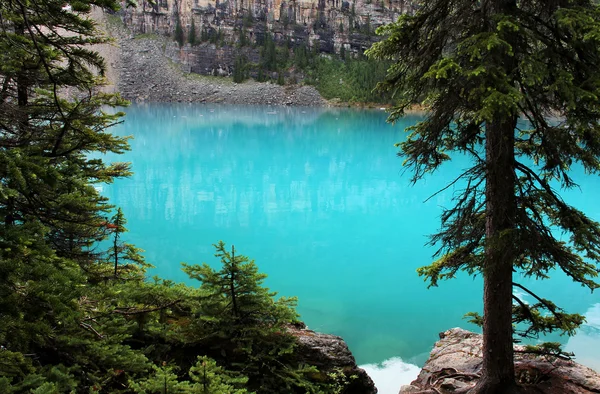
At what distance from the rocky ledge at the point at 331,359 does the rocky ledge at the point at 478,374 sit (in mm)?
870

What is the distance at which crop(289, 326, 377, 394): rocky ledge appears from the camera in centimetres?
495

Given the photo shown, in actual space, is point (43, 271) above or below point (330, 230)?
above

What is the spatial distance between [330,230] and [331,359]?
44.5 ft

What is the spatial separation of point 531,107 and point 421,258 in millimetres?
12109

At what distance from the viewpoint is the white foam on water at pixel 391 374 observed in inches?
316

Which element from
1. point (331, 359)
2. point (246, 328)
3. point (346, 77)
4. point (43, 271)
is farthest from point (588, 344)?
point (346, 77)

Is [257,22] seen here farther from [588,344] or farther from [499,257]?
[499,257]

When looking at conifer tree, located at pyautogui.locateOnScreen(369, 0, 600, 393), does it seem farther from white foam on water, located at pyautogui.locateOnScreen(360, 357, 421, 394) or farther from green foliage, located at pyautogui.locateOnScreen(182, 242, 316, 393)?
white foam on water, located at pyautogui.locateOnScreen(360, 357, 421, 394)

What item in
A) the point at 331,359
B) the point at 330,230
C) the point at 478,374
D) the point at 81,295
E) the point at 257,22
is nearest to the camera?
the point at 81,295

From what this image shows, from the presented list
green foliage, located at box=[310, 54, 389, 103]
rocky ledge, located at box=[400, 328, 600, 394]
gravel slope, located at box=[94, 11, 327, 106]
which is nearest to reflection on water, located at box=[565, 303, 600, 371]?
rocky ledge, located at box=[400, 328, 600, 394]

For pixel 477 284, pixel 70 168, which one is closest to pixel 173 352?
pixel 70 168

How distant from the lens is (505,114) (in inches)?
145

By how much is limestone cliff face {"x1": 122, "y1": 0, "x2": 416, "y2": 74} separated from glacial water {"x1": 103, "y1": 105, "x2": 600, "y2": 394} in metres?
73.8

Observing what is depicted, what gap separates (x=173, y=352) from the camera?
4359 millimetres
